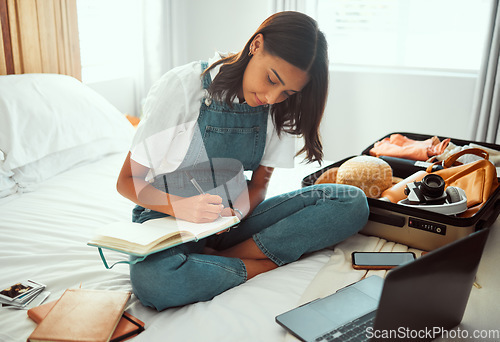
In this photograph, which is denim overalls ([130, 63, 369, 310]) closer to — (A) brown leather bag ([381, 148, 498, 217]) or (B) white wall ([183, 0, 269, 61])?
(A) brown leather bag ([381, 148, 498, 217])

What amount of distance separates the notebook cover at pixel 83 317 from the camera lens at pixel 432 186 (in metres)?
0.88

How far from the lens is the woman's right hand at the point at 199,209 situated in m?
1.09

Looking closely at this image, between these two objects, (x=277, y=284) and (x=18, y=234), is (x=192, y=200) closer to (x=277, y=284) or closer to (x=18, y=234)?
(x=277, y=284)

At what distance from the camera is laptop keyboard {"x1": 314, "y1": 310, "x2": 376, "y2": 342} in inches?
34.8

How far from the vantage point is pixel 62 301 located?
97 centimetres

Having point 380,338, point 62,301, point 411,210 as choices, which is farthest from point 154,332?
point 411,210

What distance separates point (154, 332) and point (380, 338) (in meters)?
0.46

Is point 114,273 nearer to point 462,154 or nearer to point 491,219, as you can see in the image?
point 491,219

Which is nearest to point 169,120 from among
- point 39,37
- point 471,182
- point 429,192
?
point 429,192

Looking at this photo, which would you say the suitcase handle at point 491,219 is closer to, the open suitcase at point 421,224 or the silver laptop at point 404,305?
the open suitcase at point 421,224

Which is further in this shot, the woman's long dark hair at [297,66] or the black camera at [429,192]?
the black camera at [429,192]

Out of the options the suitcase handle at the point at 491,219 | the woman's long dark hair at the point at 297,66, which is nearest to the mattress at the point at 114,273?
the suitcase handle at the point at 491,219

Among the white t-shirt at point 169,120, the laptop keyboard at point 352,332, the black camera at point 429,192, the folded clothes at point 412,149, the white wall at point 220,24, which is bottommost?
the laptop keyboard at point 352,332

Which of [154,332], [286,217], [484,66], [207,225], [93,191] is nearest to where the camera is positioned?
[154,332]
